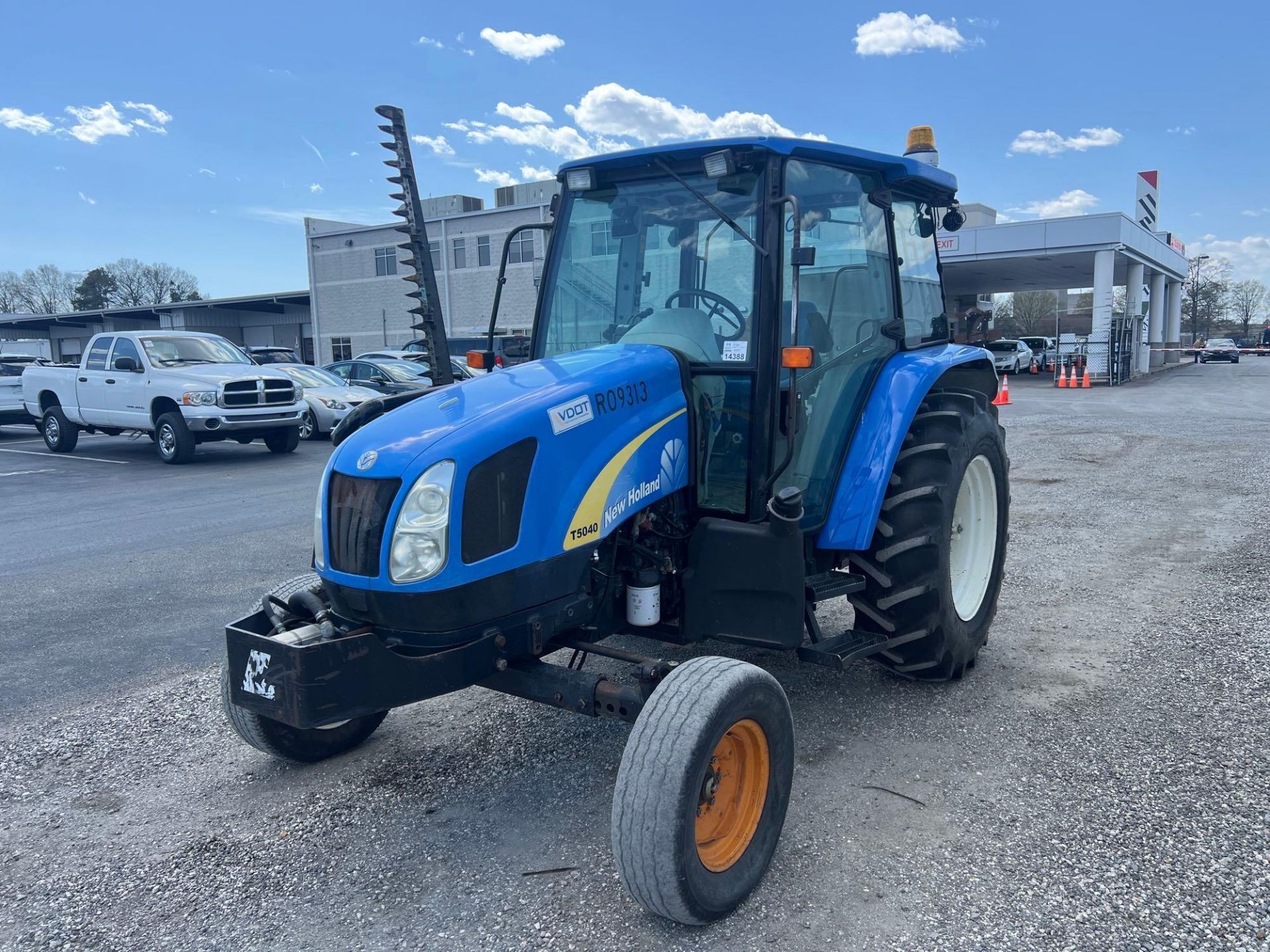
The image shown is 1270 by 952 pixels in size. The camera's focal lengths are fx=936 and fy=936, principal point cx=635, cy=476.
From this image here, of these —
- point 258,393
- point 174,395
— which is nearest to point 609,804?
point 258,393

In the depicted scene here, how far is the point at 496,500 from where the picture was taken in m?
2.81

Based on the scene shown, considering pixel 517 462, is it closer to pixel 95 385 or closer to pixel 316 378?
pixel 95 385

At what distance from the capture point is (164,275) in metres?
85.4

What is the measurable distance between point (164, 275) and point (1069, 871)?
314 ft

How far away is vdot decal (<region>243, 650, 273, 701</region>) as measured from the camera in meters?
2.76

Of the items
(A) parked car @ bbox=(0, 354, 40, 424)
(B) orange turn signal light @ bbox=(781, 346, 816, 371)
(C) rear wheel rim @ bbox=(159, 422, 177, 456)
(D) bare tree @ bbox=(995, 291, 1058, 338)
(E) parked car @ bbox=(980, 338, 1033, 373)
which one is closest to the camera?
(B) orange turn signal light @ bbox=(781, 346, 816, 371)

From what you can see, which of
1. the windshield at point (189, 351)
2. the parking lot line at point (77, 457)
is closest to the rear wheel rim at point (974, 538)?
the windshield at point (189, 351)

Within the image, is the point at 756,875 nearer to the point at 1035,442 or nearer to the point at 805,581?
the point at 805,581

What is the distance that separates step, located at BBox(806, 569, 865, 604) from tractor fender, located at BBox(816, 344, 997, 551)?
142mm

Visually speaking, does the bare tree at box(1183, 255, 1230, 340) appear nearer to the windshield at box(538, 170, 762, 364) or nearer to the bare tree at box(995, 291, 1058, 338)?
the bare tree at box(995, 291, 1058, 338)

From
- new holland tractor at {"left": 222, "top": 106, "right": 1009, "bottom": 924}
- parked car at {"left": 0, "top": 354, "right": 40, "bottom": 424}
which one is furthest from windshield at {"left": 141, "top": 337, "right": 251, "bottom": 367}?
new holland tractor at {"left": 222, "top": 106, "right": 1009, "bottom": 924}

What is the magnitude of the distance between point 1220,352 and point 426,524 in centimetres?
5175

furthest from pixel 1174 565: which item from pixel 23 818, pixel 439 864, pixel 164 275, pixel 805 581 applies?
pixel 164 275

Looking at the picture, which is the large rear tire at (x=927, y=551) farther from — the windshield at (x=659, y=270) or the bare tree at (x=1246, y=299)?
the bare tree at (x=1246, y=299)
